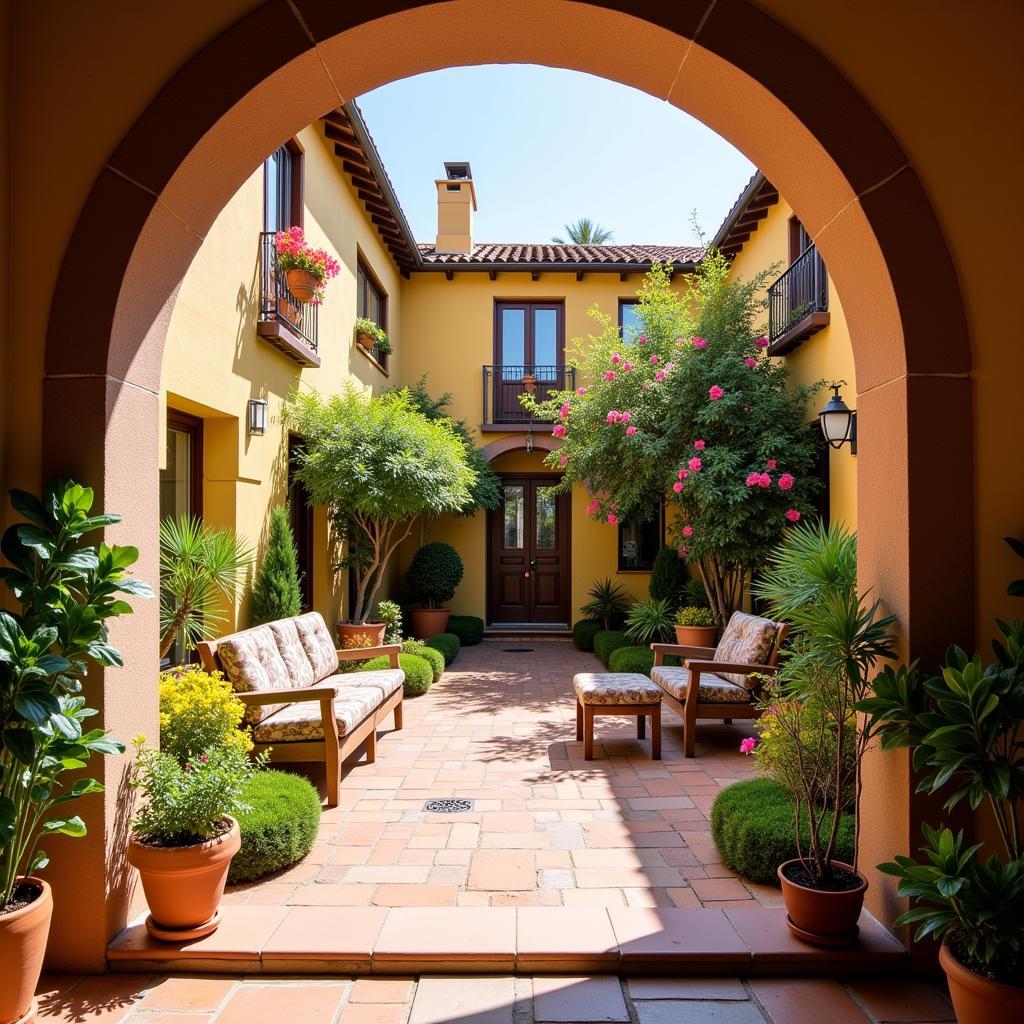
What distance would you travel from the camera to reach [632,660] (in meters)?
8.67

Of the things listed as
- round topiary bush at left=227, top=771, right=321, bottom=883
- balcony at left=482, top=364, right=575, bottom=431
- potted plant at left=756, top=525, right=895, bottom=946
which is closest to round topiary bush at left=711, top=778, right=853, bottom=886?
potted plant at left=756, top=525, right=895, bottom=946

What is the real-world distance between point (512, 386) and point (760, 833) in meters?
10.5

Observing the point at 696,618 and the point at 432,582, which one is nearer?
the point at 696,618

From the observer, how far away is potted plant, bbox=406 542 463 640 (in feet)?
38.8

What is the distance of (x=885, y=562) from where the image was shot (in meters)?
3.02

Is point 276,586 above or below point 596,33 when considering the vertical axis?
below

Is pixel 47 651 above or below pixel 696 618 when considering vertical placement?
above

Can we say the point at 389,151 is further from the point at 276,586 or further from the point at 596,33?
the point at 596,33

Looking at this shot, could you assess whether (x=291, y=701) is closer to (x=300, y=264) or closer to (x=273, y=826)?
(x=273, y=826)

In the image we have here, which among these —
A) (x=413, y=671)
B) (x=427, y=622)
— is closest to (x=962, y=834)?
(x=413, y=671)

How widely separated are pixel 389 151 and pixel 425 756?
7.50 meters

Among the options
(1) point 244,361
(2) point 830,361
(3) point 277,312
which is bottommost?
(1) point 244,361

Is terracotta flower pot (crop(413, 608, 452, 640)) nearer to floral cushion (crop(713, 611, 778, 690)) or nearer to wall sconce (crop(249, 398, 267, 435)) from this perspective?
wall sconce (crop(249, 398, 267, 435))

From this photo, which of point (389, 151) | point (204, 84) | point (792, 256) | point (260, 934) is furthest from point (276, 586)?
point (792, 256)
